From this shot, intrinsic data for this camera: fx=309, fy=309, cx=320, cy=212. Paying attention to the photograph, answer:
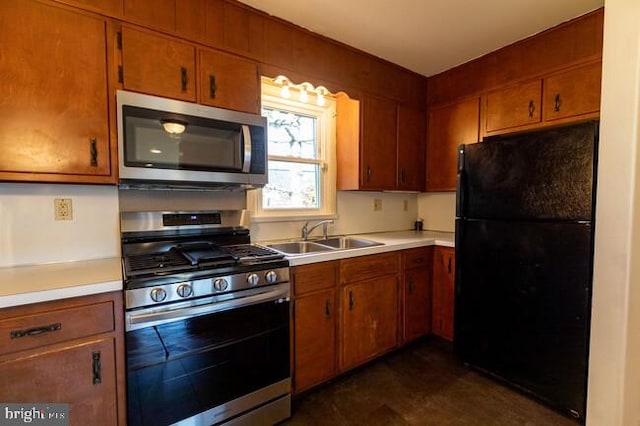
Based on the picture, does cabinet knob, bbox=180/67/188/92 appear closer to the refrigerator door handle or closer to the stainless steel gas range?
the stainless steel gas range

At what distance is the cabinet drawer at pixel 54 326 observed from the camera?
1.09 meters

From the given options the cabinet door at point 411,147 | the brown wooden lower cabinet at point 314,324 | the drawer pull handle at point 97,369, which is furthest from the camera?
the cabinet door at point 411,147

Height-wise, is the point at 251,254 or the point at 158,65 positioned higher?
the point at 158,65

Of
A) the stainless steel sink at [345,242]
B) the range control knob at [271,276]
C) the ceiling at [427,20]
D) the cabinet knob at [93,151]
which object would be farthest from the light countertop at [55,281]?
the ceiling at [427,20]

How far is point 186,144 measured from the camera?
1646 millimetres

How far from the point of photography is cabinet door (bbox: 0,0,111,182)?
4.35ft

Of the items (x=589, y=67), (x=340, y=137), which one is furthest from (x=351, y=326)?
Answer: (x=589, y=67)

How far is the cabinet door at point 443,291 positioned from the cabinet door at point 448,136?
2.20ft

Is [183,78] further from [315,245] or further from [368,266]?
[368,266]

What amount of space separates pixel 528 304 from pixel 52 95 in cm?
272

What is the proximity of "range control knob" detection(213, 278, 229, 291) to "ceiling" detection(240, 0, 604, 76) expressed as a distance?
1.64 m

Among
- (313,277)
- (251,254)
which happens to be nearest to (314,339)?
(313,277)

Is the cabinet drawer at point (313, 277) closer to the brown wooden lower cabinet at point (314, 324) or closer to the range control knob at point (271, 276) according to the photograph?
the brown wooden lower cabinet at point (314, 324)

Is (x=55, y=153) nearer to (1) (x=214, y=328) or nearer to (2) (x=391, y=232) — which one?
(1) (x=214, y=328)
